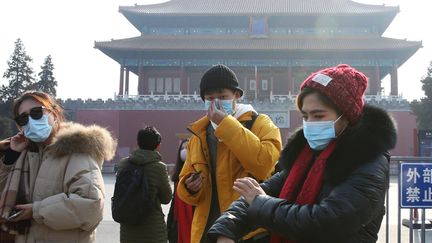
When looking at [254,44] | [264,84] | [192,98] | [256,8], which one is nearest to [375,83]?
[264,84]

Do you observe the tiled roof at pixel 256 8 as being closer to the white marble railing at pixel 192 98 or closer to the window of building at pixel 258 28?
the window of building at pixel 258 28

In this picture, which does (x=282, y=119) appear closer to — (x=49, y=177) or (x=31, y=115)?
(x=31, y=115)

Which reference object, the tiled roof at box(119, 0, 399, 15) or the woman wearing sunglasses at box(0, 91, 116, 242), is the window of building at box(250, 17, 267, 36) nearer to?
the tiled roof at box(119, 0, 399, 15)

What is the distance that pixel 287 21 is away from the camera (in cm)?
2453

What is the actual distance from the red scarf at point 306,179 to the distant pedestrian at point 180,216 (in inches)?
41.9

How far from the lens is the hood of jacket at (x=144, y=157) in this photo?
307cm

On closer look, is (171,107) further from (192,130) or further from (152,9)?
(192,130)

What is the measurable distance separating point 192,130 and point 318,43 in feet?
71.5

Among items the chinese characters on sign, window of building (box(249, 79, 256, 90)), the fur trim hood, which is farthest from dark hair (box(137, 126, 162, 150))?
window of building (box(249, 79, 256, 90))

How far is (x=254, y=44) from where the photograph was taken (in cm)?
2302

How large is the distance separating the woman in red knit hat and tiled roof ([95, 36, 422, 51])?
21251 mm

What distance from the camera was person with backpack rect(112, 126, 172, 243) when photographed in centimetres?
300

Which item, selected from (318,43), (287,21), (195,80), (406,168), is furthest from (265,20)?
(406,168)

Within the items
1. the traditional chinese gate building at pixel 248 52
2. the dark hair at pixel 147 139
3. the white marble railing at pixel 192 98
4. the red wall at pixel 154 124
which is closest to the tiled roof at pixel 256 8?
the traditional chinese gate building at pixel 248 52
